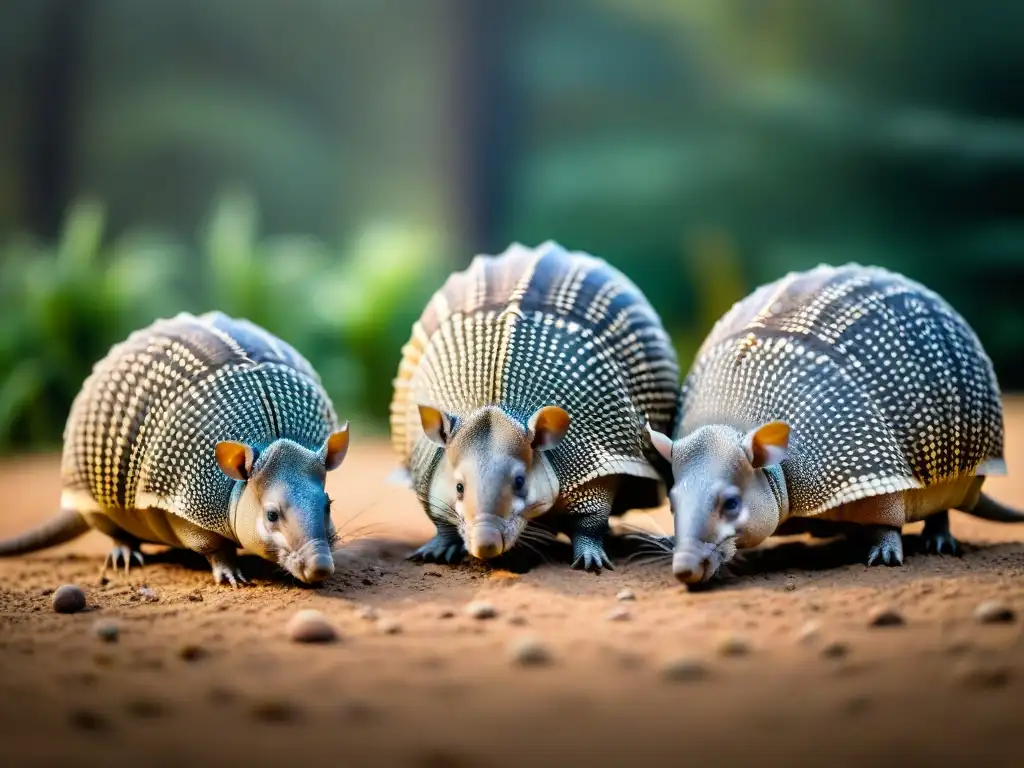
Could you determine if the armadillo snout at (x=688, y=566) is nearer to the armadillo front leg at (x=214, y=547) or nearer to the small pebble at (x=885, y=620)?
the small pebble at (x=885, y=620)

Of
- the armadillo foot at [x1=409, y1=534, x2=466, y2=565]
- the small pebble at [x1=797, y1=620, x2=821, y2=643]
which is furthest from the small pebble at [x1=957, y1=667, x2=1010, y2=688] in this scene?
the armadillo foot at [x1=409, y1=534, x2=466, y2=565]

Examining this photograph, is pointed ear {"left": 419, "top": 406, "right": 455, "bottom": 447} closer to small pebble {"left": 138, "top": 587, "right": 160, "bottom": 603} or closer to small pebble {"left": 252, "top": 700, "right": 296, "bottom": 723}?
small pebble {"left": 138, "top": 587, "right": 160, "bottom": 603}

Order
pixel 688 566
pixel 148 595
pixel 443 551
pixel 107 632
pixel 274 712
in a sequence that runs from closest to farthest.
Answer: pixel 274 712 → pixel 107 632 → pixel 688 566 → pixel 148 595 → pixel 443 551

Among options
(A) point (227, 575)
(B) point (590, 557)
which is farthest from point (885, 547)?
(A) point (227, 575)

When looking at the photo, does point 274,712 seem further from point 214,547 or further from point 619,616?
point 214,547

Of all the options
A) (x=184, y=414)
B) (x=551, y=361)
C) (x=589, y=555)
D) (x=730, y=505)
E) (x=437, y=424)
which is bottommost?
(x=589, y=555)

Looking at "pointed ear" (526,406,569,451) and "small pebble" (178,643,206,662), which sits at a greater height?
"pointed ear" (526,406,569,451)
